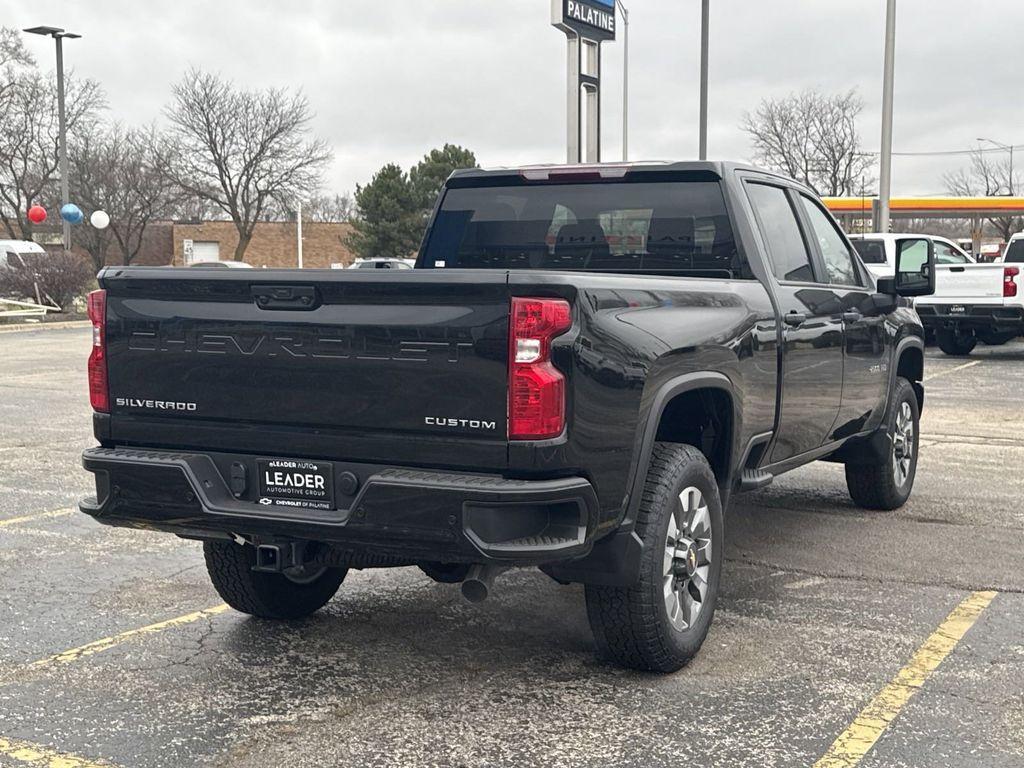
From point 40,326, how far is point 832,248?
2471cm

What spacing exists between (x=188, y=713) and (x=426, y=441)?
1.27 meters

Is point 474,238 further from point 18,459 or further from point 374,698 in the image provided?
point 18,459

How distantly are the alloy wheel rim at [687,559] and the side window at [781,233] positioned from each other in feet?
4.73

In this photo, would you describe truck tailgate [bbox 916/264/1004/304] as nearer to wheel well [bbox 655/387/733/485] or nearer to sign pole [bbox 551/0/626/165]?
sign pole [bbox 551/0/626/165]

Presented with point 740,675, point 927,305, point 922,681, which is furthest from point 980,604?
point 927,305

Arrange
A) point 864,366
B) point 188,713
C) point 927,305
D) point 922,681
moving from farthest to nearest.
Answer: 1. point 927,305
2. point 864,366
3. point 922,681
4. point 188,713

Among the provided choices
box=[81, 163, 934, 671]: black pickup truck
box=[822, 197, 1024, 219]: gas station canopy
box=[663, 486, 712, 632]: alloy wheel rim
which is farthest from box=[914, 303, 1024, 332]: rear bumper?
box=[822, 197, 1024, 219]: gas station canopy

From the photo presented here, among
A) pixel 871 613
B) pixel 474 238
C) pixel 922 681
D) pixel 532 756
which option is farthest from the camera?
pixel 474 238

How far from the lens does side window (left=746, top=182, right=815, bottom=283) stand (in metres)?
5.72

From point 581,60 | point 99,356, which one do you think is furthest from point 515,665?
point 581,60

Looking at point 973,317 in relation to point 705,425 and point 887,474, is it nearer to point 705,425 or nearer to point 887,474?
point 887,474

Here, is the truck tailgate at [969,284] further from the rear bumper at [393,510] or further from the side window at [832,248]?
the rear bumper at [393,510]

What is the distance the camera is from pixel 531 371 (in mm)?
3826

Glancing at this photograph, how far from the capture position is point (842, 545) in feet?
22.0
